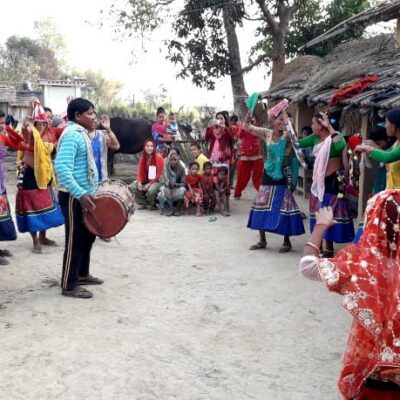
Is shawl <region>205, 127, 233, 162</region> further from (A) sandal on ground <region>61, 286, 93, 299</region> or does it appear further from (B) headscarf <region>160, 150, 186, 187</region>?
(A) sandal on ground <region>61, 286, 93, 299</region>

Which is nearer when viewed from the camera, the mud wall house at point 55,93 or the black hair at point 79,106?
the black hair at point 79,106

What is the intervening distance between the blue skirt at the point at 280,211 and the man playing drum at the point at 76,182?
92.3 inches

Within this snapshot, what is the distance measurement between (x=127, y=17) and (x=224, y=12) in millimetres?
2897

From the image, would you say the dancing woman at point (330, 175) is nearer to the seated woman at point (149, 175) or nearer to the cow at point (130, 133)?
the seated woman at point (149, 175)

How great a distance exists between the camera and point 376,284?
2.17 m

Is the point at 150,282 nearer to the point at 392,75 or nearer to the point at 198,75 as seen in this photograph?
the point at 392,75

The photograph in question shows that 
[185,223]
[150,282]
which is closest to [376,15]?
[185,223]

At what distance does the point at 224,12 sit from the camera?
1385 centimetres

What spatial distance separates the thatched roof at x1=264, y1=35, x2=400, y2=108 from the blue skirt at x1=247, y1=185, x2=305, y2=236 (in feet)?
4.24

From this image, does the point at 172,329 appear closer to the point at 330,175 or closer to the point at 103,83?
Answer: the point at 330,175

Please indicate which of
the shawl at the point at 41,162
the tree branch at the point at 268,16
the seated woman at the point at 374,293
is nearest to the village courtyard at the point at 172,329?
the shawl at the point at 41,162

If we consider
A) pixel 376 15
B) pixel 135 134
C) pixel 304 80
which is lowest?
pixel 135 134

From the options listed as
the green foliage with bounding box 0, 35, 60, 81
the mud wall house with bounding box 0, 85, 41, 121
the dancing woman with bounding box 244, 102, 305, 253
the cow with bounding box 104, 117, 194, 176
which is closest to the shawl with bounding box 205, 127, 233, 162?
the dancing woman with bounding box 244, 102, 305, 253

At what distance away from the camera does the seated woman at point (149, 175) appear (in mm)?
9750
